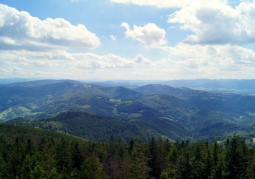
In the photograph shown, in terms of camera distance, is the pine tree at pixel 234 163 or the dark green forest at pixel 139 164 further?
the dark green forest at pixel 139 164

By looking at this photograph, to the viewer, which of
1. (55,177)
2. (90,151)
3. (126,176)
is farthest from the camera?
(90,151)

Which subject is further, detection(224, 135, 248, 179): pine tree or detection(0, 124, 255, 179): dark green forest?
detection(0, 124, 255, 179): dark green forest

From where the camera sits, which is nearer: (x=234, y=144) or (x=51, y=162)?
(x=234, y=144)

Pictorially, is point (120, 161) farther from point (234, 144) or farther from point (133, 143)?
point (234, 144)

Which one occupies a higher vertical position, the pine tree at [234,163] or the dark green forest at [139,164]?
the pine tree at [234,163]

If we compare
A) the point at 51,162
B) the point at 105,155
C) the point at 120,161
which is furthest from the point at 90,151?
the point at 51,162

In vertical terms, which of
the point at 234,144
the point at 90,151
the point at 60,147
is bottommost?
the point at 90,151

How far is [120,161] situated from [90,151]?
18.9m

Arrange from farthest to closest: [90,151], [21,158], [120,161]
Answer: [90,151] < [120,161] < [21,158]

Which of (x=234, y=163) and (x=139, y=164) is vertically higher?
(x=234, y=163)

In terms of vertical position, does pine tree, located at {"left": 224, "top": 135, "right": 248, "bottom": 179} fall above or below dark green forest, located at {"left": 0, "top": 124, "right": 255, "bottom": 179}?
above

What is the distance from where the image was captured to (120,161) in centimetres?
8081

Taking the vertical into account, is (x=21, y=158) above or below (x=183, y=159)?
below

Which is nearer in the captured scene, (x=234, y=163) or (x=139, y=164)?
(x=234, y=163)
